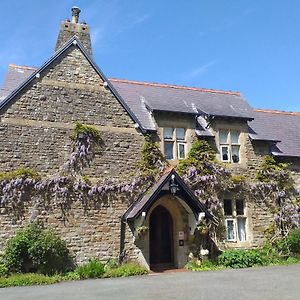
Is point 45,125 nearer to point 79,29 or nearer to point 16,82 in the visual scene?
point 16,82

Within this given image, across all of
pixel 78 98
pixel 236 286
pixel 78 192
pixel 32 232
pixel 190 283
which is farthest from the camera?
pixel 78 98

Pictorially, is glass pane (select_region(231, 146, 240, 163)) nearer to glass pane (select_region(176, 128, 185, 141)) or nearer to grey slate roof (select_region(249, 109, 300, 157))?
grey slate roof (select_region(249, 109, 300, 157))

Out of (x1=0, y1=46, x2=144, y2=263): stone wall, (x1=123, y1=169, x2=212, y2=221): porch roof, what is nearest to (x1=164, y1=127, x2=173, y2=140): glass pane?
(x1=0, y1=46, x2=144, y2=263): stone wall

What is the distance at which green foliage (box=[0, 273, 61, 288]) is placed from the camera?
11643mm

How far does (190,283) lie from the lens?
11195mm

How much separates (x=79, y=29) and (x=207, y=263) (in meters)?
11.8

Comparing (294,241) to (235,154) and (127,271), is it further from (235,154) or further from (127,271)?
(127,271)

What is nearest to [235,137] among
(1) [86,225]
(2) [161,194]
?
(2) [161,194]

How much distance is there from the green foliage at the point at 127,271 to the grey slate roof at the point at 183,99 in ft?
21.6

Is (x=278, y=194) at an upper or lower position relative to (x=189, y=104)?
lower

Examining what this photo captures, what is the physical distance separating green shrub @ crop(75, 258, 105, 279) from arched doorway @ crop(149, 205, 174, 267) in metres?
2.92

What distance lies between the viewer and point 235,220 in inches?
653

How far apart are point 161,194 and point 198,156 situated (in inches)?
122

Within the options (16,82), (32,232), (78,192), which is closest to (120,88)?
(16,82)
